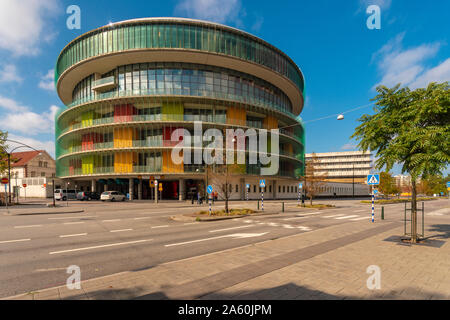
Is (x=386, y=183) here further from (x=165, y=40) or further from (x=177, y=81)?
(x=165, y=40)

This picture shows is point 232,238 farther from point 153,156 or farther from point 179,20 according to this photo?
point 179,20

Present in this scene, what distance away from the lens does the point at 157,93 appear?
3975 centimetres

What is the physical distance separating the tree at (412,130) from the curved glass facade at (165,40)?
34833 mm

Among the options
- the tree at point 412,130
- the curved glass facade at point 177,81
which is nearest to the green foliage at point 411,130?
the tree at point 412,130

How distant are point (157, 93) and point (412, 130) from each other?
37231 millimetres

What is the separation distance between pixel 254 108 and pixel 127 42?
76.6 feet

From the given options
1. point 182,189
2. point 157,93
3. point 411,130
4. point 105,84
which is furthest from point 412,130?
point 105,84

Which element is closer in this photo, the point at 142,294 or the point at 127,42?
the point at 142,294

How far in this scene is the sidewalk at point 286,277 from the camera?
435 cm

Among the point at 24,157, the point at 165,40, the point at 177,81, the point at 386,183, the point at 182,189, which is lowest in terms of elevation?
the point at 182,189

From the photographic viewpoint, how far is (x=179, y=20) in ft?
127

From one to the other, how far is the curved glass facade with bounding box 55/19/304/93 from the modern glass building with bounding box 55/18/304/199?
155 millimetres
